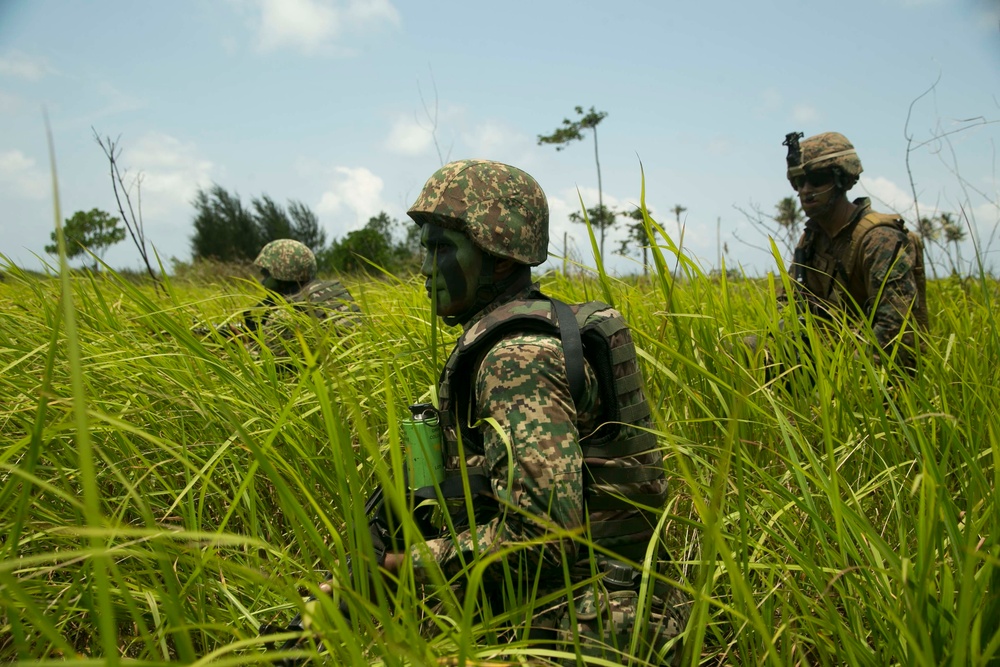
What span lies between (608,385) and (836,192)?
3314 millimetres

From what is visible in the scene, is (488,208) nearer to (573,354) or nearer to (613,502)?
(573,354)

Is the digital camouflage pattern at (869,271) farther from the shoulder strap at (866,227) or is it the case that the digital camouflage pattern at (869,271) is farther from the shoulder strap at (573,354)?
the shoulder strap at (573,354)

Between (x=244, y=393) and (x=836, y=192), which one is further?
(x=836, y=192)

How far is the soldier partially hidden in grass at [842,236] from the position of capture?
3.96 m

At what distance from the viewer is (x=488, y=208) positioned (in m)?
1.85

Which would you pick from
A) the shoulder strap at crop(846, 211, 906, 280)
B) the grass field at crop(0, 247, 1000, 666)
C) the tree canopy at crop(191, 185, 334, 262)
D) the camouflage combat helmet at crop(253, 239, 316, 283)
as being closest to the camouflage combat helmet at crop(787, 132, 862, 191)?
the shoulder strap at crop(846, 211, 906, 280)

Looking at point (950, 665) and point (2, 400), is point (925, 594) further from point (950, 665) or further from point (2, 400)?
point (2, 400)

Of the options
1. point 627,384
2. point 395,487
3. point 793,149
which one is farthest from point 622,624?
point 793,149

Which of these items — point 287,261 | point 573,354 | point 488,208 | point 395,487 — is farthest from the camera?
point 287,261

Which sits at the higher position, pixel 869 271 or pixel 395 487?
pixel 869 271

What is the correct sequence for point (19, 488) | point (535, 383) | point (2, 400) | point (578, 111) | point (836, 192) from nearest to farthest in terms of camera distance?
point (535, 383) < point (19, 488) < point (2, 400) < point (836, 192) < point (578, 111)

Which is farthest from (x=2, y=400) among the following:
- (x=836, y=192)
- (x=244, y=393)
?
(x=836, y=192)

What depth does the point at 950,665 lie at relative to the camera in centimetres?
101

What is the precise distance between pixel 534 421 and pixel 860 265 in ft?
11.2
